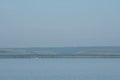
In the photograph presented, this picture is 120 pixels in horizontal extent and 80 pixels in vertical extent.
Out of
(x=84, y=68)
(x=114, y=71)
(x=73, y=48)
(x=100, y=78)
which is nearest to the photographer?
(x=100, y=78)

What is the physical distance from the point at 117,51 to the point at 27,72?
12.9 m

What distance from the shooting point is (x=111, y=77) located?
52.1 feet

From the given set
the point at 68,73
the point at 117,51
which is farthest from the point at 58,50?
the point at 68,73

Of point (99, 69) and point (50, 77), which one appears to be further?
point (99, 69)

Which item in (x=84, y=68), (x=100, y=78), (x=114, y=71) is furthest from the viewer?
(x=84, y=68)

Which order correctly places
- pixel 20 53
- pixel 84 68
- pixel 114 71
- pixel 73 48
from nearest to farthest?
pixel 114 71 < pixel 84 68 < pixel 20 53 < pixel 73 48

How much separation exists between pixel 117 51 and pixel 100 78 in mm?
14350

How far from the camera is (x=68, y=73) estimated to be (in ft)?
56.6

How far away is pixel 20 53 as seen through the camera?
29672 mm

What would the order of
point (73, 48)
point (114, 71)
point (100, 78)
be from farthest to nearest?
1. point (73, 48)
2. point (114, 71)
3. point (100, 78)

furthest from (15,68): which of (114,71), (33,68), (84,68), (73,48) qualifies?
(73,48)

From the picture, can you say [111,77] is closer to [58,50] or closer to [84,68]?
[84,68]

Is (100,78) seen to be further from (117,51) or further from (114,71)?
(117,51)

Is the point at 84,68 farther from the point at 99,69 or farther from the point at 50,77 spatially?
the point at 50,77
